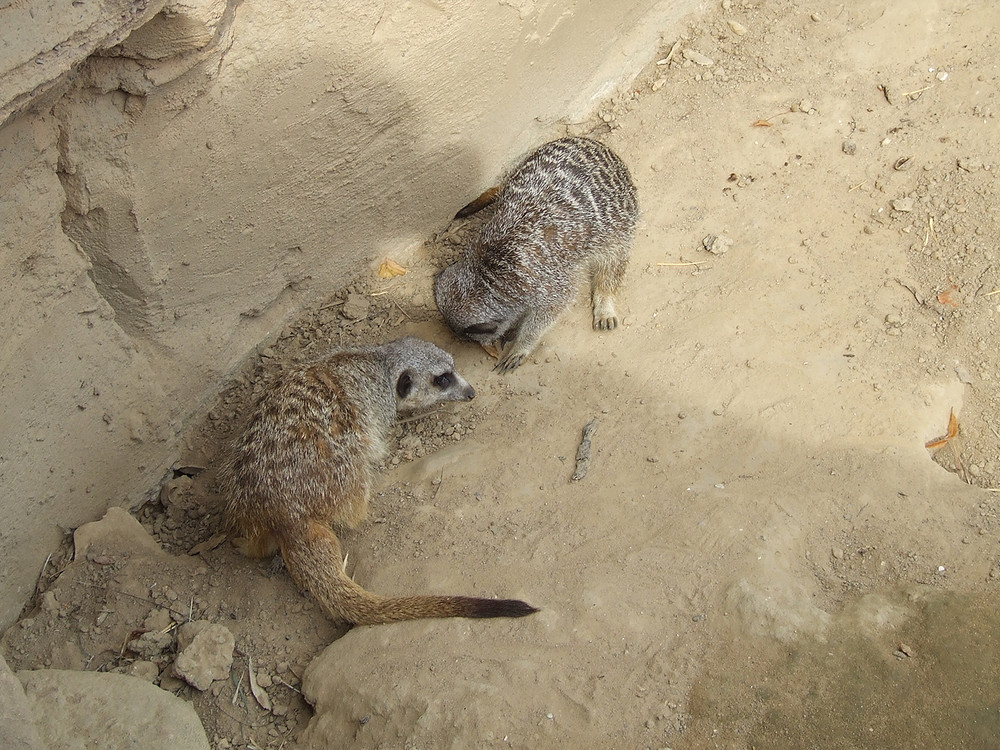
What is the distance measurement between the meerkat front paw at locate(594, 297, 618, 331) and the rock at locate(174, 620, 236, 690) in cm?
198

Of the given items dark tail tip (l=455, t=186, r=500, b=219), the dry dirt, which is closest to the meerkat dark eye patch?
the dry dirt

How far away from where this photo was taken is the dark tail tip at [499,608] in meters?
2.39

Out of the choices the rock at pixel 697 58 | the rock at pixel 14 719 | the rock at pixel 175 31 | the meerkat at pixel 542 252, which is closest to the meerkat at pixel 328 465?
the meerkat at pixel 542 252

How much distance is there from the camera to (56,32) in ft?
6.48

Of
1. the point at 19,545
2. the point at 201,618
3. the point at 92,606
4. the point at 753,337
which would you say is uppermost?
the point at 19,545

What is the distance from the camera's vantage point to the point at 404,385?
331 cm

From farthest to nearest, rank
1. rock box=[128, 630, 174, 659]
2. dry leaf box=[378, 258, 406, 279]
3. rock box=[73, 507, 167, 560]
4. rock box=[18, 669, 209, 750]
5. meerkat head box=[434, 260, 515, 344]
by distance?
dry leaf box=[378, 258, 406, 279] < meerkat head box=[434, 260, 515, 344] < rock box=[73, 507, 167, 560] < rock box=[128, 630, 174, 659] < rock box=[18, 669, 209, 750]

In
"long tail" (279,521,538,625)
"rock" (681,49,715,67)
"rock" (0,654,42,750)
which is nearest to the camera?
"rock" (0,654,42,750)

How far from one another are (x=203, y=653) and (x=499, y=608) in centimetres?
92

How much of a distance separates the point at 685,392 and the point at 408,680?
1533 millimetres

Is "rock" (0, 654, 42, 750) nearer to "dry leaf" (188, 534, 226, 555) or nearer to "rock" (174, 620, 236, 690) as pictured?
"rock" (174, 620, 236, 690)

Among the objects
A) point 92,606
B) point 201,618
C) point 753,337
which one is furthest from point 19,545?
point 753,337

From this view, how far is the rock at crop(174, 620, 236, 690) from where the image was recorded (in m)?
2.43

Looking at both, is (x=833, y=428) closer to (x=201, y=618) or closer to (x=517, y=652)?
(x=517, y=652)
